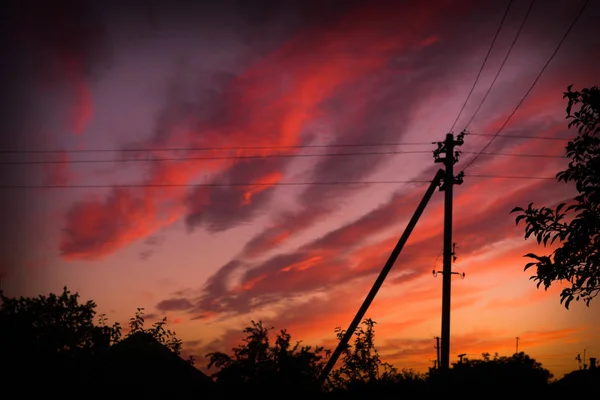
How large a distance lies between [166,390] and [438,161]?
53.8 feet

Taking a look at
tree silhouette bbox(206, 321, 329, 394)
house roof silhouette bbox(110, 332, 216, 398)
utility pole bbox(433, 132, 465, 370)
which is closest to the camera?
tree silhouette bbox(206, 321, 329, 394)

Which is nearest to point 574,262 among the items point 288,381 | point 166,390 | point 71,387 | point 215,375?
point 288,381

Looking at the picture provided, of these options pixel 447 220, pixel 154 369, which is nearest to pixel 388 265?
pixel 447 220

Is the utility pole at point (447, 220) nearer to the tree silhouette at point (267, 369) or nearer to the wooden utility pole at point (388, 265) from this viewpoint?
the wooden utility pole at point (388, 265)

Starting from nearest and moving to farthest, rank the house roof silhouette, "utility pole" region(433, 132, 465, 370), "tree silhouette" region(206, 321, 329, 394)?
"tree silhouette" region(206, 321, 329, 394)
"utility pole" region(433, 132, 465, 370)
the house roof silhouette

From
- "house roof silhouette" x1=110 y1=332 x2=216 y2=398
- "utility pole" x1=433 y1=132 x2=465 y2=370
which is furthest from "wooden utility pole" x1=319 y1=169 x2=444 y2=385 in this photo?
"house roof silhouette" x1=110 y1=332 x2=216 y2=398

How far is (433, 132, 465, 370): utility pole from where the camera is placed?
16734mm

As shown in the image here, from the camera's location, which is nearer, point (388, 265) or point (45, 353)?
point (45, 353)

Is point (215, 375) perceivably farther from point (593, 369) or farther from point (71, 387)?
point (593, 369)

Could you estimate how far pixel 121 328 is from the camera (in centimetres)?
3189

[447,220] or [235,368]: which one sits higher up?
[447,220]

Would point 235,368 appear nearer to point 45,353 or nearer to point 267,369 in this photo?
point 267,369

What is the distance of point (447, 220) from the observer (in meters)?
18.1

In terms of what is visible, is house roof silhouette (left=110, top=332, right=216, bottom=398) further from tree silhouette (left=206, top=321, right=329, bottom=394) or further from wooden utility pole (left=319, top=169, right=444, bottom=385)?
tree silhouette (left=206, top=321, right=329, bottom=394)
